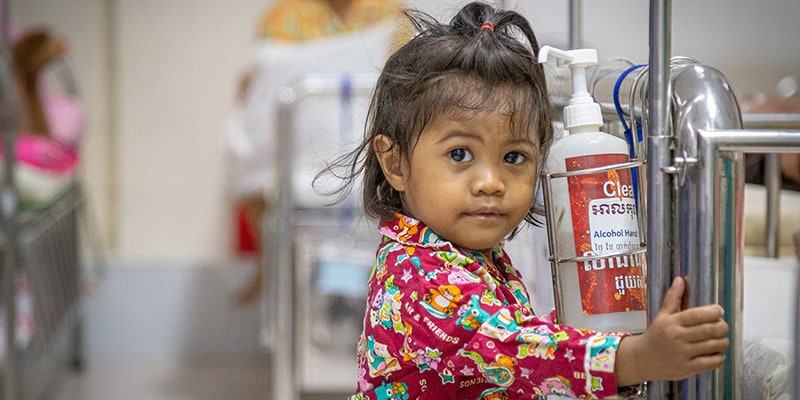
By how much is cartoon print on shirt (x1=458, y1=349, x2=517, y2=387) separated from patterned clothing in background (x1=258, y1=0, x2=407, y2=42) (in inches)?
92.0

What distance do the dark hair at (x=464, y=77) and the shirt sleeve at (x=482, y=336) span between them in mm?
117

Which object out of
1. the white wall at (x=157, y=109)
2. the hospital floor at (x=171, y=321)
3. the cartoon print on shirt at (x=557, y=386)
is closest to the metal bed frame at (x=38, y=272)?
the hospital floor at (x=171, y=321)

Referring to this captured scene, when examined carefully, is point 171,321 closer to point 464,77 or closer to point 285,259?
point 285,259

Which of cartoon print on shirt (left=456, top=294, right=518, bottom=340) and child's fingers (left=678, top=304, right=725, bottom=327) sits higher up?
child's fingers (left=678, top=304, right=725, bottom=327)

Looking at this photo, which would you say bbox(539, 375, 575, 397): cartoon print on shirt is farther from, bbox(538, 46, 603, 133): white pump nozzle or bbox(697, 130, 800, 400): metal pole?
bbox(538, 46, 603, 133): white pump nozzle

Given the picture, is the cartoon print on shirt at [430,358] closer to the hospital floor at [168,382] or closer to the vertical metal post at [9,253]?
the vertical metal post at [9,253]

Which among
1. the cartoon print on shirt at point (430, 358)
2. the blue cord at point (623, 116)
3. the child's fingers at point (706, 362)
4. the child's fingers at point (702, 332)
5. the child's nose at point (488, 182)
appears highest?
the blue cord at point (623, 116)

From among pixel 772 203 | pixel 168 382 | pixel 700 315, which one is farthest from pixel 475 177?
pixel 168 382

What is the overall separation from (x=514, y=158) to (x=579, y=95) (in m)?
0.08

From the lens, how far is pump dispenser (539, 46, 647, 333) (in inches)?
33.9

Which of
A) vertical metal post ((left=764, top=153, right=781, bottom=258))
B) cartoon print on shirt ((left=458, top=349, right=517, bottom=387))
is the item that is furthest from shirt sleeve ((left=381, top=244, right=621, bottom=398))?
vertical metal post ((left=764, top=153, right=781, bottom=258))

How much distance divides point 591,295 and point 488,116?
179mm

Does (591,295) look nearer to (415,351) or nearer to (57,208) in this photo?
(415,351)

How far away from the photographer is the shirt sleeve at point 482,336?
76 centimetres
